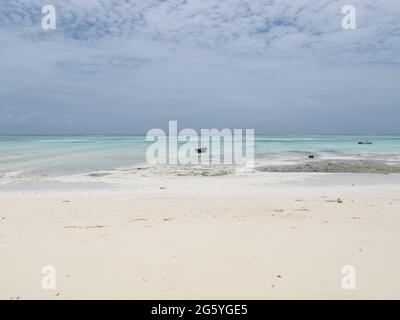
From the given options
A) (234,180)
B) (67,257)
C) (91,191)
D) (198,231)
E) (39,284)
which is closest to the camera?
(39,284)

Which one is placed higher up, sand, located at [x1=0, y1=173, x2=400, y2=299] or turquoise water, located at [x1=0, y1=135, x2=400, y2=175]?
turquoise water, located at [x1=0, y1=135, x2=400, y2=175]

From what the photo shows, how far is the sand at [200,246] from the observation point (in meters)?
4.66

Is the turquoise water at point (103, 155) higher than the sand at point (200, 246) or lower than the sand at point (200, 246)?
higher

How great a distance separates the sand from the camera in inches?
184

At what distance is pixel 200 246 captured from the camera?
623 centimetres

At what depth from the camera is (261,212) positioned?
9078 millimetres

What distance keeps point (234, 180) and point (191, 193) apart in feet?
14.8

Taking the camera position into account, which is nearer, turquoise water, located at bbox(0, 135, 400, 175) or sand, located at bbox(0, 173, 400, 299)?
sand, located at bbox(0, 173, 400, 299)

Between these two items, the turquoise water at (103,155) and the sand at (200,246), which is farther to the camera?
the turquoise water at (103,155)

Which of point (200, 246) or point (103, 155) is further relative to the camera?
point (103, 155)

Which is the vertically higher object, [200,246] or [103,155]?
[103,155]
